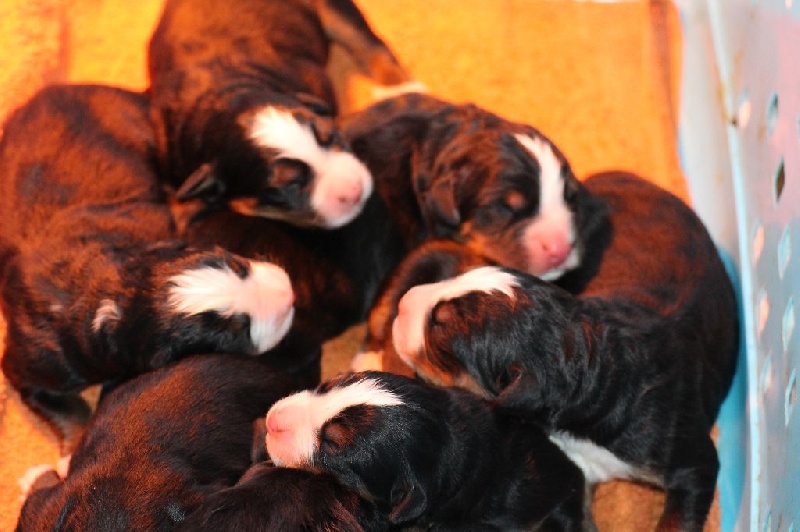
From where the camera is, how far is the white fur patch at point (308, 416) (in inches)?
108

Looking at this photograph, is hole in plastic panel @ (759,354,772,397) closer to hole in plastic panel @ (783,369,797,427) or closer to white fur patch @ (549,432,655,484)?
hole in plastic panel @ (783,369,797,427)

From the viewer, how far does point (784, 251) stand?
335 centimetres

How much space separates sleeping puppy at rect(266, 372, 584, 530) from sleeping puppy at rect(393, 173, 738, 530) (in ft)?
0.49

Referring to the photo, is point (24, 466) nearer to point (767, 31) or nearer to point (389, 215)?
point (389, 215)

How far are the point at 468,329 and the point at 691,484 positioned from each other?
1070 mm

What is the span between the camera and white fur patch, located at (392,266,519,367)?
3006 mm

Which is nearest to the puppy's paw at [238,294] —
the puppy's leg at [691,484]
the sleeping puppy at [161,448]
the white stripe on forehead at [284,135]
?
the sleeping puppy at [161,448]

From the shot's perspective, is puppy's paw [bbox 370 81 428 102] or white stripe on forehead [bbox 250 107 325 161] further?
puppy's paw [bbox 370 81 428 102]

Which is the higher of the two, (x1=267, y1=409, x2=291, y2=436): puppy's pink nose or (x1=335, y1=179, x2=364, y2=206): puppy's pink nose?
(x1=335, y1=179, x2=364, y2=206): puppy's pink nose

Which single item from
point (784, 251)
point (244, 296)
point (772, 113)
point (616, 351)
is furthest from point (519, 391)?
point (772, 113)

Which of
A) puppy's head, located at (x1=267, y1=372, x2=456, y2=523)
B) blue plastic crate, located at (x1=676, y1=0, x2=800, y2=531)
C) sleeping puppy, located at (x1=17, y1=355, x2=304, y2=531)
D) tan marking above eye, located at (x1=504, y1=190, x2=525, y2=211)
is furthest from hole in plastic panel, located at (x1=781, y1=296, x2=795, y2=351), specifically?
sleeping puppy, located at (x1=17, y1=355, x2=304, y2=531)

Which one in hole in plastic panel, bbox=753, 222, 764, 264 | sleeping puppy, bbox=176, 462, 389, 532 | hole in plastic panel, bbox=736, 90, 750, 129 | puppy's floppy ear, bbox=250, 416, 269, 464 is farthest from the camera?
hole in plastic panel, bbox=736, 90, 750, 129

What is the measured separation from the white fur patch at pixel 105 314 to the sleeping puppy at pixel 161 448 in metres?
0.23

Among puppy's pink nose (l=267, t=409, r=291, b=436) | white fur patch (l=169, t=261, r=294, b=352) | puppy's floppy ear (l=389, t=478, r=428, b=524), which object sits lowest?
puppy's floppy ear (l=389, t=478, r=428, b=524)
